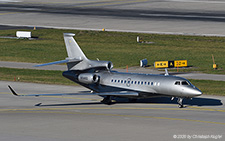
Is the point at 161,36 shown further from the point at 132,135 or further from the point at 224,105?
the point at 132,135

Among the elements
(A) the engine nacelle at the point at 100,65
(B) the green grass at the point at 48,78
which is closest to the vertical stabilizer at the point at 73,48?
(A) the engine nacelle at the point at 100,65

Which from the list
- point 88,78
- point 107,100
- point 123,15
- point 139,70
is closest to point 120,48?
point 139,70

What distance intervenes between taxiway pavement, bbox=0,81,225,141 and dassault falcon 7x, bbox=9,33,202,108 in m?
1.35

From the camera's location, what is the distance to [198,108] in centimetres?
4706

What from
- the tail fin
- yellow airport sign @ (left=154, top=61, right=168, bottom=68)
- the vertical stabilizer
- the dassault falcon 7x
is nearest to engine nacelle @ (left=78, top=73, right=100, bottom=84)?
the dassault falcon 7x

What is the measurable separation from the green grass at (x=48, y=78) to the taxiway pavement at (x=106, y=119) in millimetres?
4518

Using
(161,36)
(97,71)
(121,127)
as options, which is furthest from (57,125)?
(161,36)

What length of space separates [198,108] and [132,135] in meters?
12.4

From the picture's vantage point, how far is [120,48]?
298 ft

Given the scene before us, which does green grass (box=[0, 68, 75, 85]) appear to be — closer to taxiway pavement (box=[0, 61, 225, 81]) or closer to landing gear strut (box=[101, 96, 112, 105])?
taxiway pavement (box=[0, 61, 225, 81])

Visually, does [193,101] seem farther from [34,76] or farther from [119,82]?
[34,76]

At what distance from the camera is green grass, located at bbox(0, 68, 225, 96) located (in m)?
57.1

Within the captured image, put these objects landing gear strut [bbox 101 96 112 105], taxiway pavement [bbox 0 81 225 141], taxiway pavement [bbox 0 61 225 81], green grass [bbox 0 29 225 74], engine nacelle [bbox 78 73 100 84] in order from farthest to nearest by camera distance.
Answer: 1. green grass [bbox 0 29 225 74]
2. taxiway pavement [bbox 0 61 225 81]
3. engine nacelle [bbox 78 73 100 84]
4. landing gear strut [bbox 101 96 112 105]
5. taxiway pavement [bbox 0 81 225 141]

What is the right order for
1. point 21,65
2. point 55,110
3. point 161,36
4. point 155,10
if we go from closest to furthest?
point 55,110
point 21,65
point 161,36
point 155,10
